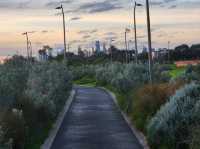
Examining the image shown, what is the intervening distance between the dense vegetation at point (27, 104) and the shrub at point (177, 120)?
432 centimetres

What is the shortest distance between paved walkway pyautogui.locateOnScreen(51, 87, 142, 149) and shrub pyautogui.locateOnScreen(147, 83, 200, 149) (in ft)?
7.02

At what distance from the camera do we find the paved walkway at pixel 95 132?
21.1m

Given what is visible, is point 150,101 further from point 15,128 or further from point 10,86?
point 15,128

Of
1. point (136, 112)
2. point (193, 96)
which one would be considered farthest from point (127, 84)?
point (193, 96)

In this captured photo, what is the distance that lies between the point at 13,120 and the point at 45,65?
77.7 feet

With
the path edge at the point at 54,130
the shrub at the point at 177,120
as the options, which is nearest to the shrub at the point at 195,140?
the shrub at the point at 177,120

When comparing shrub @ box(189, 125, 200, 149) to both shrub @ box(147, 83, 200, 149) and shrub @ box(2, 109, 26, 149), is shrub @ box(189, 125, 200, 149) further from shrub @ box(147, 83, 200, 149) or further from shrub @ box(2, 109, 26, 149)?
shrub @ box(2, 109, 26, 149)

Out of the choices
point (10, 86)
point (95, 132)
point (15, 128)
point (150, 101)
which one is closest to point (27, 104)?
point (10, 86)

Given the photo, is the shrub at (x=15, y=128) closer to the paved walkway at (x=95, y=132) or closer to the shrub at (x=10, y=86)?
the shrub at (x=10, y=86)

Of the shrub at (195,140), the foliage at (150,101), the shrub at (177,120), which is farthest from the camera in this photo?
the foliage at (150,101)

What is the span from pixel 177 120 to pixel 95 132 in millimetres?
7795

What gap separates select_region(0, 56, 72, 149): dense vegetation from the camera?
61.0 feet

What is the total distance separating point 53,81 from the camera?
35.2 meters

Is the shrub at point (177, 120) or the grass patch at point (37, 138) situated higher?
the shrub at point (177, 120)
